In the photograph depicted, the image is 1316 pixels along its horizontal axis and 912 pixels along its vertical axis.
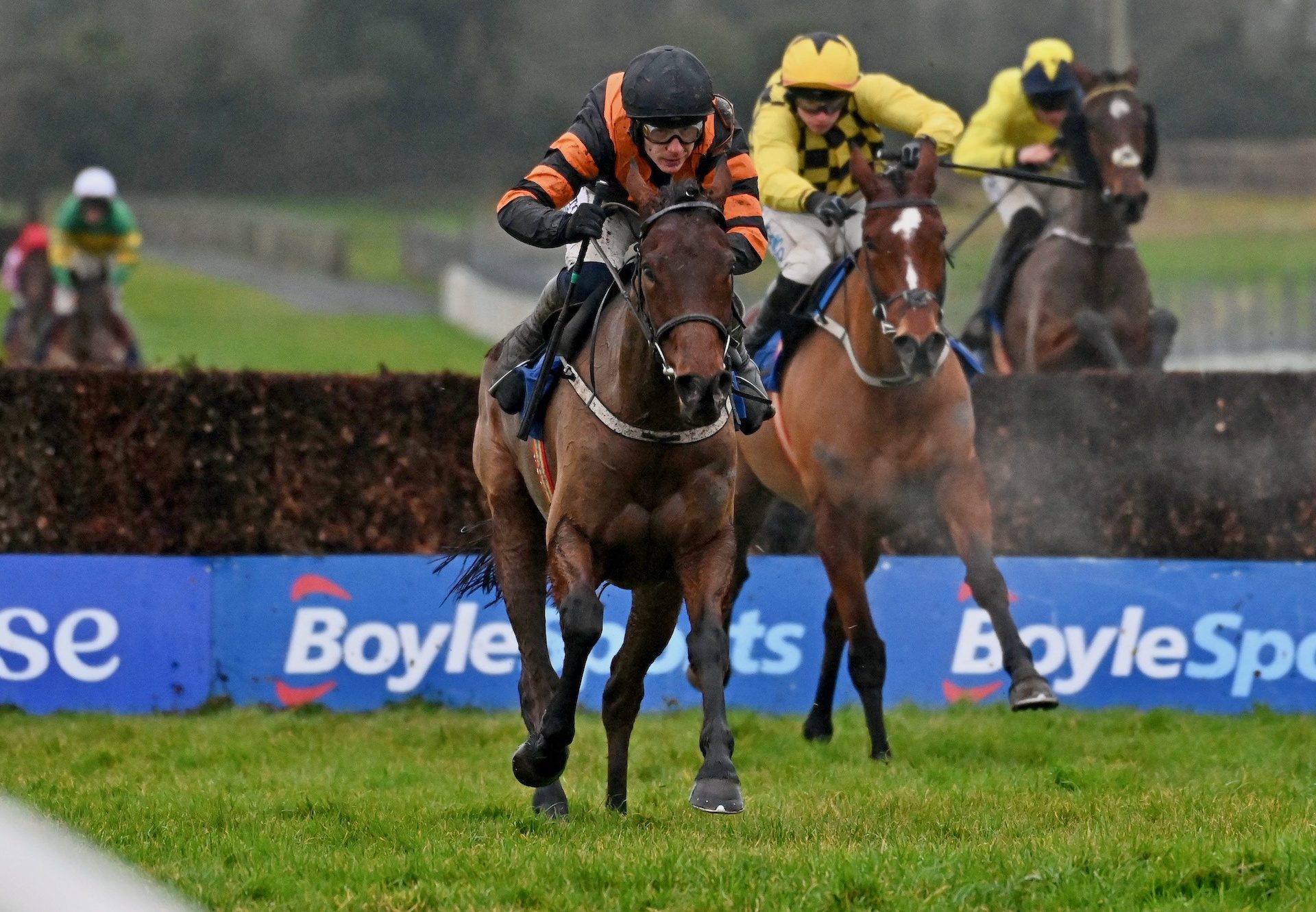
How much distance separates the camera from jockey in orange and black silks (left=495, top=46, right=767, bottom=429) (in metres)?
5.68

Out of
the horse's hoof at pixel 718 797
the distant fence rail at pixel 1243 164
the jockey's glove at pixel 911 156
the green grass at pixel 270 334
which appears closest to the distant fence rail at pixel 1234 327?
the green grass at pixel 270 334

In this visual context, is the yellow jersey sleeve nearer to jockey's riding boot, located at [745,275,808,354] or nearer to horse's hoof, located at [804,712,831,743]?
jockey's riding boot, located at [745,275,808,354]

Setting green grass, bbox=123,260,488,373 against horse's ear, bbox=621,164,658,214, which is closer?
horse's ear, bbox=621,164,658,214

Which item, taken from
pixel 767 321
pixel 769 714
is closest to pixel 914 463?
pixel 767 321

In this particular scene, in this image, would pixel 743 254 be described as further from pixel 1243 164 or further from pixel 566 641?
pixel 1243 164

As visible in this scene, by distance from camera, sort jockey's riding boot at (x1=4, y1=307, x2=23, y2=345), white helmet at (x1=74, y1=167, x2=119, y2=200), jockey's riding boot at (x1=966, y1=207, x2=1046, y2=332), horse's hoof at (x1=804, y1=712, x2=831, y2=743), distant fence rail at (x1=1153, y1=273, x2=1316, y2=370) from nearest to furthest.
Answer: horse's hoof at (x1=804, y1=712, x2=831, y2=743) → jockey's riding boot at (x1=966, y1=207, x2=1046, y2=332) → white helmet at (x1=74, y1=167, x2=119, y2=200) → jockey's riding boot at (x1=4, y1=307, x2=23, y2=345) → distant fence rail at (x1=1153, y1=273, x2=1316, y2=370)

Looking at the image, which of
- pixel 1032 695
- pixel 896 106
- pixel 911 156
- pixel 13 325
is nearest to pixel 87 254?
pixel 13 325

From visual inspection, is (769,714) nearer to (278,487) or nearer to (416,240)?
(278,487)

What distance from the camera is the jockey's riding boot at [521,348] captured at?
254 inches

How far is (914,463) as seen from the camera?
7.63m

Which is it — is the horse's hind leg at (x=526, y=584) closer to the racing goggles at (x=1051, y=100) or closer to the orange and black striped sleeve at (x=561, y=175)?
the orange and black striped sleeve at (x=561, y=175)

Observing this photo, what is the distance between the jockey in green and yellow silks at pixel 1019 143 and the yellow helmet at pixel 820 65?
10.0 ft

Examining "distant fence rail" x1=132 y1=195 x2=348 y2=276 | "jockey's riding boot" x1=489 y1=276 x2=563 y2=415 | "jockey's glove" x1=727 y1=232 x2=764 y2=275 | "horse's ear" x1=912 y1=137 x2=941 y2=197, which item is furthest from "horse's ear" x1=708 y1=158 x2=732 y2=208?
"distant fence rail" x1=132 y1=195 x2=348 y2=276

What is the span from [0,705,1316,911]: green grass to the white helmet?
8.34 meters
